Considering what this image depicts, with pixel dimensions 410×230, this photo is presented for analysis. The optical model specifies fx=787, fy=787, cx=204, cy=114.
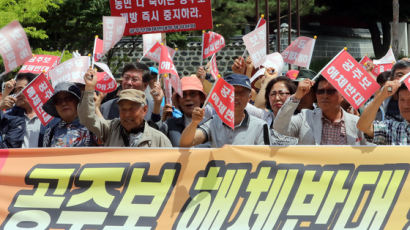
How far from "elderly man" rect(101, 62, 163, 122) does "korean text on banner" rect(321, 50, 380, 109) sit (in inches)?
60.3

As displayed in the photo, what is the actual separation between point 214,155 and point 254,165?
29cm

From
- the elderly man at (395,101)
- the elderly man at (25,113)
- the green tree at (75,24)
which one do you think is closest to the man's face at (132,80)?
the elderly man at (25,113)

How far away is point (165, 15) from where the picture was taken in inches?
319

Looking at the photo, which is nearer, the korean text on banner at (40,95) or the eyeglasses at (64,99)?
the eyeglasses at (64,99)

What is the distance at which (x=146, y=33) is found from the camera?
820 centimetres

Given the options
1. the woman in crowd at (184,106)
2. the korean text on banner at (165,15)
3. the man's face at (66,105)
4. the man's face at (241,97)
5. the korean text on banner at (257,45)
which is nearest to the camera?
the man's face at (241,97)

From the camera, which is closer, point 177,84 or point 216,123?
point 216,123

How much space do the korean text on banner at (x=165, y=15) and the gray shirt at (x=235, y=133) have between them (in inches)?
97.5

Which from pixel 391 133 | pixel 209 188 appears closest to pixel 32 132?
pixel 209 188

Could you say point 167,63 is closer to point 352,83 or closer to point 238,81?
point 238,81

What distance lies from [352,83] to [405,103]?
401 mm

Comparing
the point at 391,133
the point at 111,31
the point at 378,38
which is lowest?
the point at 378,38

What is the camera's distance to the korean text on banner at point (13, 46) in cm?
653

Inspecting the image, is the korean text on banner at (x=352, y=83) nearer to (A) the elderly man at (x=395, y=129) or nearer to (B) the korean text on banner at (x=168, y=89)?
(A) the elderly man at (x=395, y=129)
